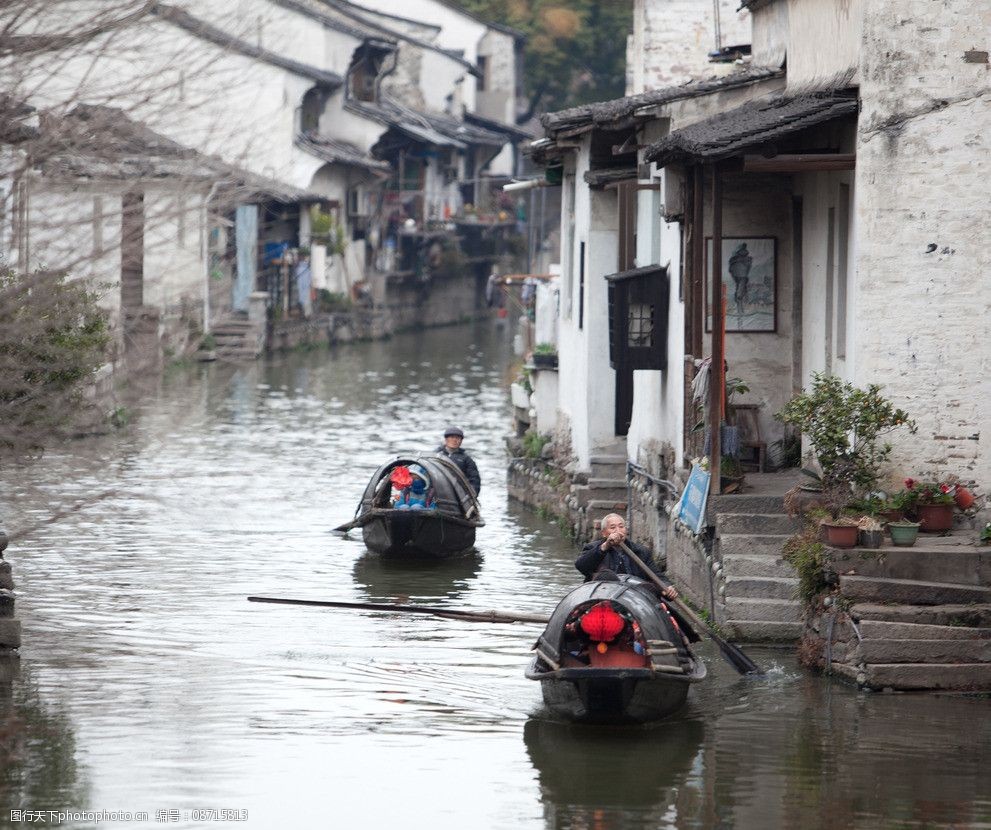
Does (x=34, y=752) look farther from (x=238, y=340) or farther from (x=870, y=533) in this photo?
(x=238, y=340)

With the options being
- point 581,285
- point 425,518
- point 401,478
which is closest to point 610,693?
point 425,518

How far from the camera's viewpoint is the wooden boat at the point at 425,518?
846 inches

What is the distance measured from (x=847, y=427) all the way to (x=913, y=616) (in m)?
1.76

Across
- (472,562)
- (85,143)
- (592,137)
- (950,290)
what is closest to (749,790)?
(950,290)

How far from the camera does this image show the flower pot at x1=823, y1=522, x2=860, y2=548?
48.4 ft

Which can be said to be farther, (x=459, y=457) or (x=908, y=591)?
(x=459, y=457)

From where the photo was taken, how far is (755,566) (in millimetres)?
16219

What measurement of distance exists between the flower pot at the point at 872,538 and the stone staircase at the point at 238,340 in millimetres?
32203

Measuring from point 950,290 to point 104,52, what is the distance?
25.0 feet

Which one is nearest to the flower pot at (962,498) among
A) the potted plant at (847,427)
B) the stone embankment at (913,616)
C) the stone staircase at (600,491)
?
the potted plant at (847,427)

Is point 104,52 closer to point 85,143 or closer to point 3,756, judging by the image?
point 85,143

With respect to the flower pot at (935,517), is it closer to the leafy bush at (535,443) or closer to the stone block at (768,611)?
the stone block at (768,611)

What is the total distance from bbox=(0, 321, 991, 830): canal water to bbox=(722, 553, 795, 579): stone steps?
27.1 inches

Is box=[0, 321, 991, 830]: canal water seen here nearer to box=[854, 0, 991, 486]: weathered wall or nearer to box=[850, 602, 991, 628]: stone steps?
box=[850, 602, 991, 628]: stone steps
